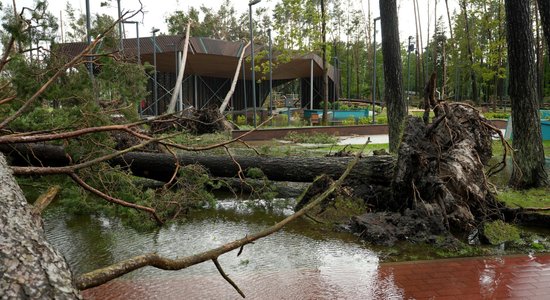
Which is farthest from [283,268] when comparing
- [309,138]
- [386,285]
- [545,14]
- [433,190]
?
[309,138]

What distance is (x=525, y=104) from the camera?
314 inches

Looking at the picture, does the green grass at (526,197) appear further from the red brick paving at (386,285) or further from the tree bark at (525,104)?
the red brick paving at (386,285)

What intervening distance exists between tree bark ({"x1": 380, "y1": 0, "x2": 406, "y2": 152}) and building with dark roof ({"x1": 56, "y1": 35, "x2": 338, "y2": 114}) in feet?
34.5

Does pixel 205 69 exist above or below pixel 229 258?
above

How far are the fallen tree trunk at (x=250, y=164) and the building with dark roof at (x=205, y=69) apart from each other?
1051 centimetres

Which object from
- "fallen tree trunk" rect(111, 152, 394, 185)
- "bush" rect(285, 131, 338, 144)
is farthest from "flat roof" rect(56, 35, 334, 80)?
"fallen tree trunk" rect(111, 152, 394, 185)

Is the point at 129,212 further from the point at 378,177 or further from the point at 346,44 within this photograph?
the point at 346,44

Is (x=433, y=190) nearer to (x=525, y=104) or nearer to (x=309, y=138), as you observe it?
(x=525, y=104)

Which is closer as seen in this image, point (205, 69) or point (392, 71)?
point (392, 71)

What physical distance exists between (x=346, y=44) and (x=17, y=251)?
55.1m

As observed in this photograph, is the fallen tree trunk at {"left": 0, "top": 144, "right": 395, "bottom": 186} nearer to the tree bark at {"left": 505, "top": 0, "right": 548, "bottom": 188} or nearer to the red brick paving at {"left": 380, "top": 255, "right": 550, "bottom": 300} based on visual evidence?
the red brick paving at {"left": 380, "top": 255, "right": 550, "bottom": 300}

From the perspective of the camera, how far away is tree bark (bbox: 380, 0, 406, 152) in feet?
34.4

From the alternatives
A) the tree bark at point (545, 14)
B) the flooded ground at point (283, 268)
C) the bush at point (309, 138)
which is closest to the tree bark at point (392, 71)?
the tree bark at point (545, 14)

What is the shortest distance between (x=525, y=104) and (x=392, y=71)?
3.22m
